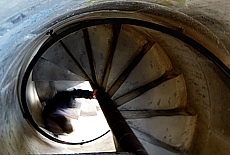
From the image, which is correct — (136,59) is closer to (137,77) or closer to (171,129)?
(137,77)

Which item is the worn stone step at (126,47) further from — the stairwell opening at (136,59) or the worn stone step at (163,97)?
the worn stone step at (163,97)

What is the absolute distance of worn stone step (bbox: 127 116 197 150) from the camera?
2.41m

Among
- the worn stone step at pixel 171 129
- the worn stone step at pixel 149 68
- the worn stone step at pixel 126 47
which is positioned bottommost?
the worn stone step at pixel 171 129

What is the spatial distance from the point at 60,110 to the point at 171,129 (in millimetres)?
2212

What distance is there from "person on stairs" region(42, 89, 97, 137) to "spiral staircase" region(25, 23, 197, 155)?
980mm

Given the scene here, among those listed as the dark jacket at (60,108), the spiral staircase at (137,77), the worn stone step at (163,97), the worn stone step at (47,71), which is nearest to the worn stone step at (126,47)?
the spiral staircase at (137,77)

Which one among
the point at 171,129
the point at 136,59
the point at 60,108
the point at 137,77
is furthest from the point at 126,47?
the point at 60,108

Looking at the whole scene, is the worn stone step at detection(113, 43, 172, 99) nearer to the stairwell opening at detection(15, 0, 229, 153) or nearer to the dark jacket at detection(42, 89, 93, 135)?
→ the stairwell opening at detection(15, 0, 229, 153)

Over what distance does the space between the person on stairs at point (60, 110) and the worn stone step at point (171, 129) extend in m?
1.42

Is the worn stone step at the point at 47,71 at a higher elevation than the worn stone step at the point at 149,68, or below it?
higher

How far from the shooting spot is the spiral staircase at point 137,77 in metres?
2.50

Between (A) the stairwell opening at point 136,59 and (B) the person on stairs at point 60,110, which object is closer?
(A) the stairwell opening at point 136,59

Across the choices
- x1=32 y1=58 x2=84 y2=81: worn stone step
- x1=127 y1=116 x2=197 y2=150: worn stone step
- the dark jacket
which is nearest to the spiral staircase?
x1=127 y1=116 x2=197 y2=150: worn stone step

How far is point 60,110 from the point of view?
4.39m
